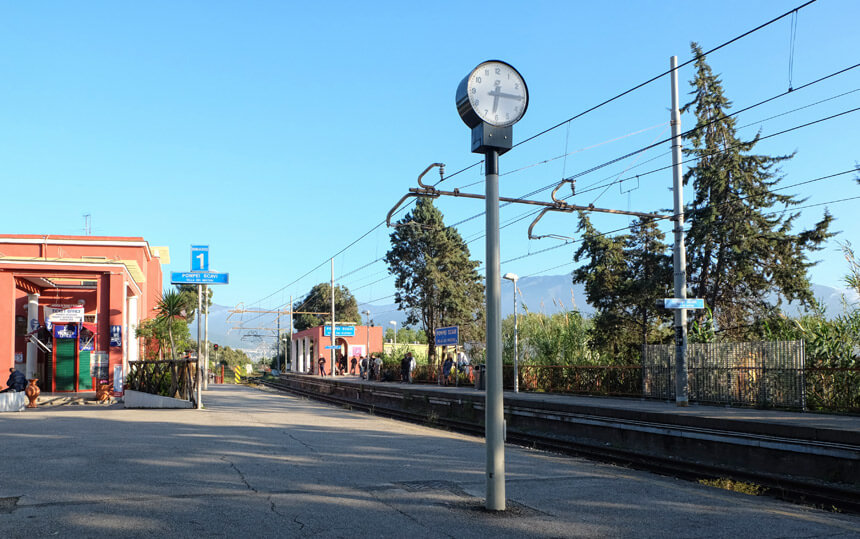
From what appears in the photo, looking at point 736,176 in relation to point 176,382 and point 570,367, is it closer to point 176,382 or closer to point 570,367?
point 570,367

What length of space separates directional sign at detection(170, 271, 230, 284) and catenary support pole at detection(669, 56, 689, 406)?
1277 cm

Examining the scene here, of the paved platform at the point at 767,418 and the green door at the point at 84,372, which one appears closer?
the paved platform at the point at 767,418

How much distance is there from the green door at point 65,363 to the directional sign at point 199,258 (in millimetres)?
13295

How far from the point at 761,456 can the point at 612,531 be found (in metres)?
8.12

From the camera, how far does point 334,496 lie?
7176mm

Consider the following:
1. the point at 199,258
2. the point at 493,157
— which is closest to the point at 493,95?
the point at 493,157

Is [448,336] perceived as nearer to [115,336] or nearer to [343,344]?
[115,336]

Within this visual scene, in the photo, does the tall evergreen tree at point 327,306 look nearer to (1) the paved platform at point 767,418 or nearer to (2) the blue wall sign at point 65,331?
(2) the blue wall sign at point 65,331

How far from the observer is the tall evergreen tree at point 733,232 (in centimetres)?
2553

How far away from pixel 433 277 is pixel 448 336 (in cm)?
1683

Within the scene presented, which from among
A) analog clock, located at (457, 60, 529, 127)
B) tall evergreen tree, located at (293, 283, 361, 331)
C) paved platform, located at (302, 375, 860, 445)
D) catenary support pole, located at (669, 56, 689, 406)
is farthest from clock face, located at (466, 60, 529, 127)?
tall evergreen tree, located at (293, 283, 361, 331)

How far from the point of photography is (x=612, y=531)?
19.6 feet

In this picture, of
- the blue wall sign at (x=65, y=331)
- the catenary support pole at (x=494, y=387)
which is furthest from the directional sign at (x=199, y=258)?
the catenary support pole at (x=494, y=387)

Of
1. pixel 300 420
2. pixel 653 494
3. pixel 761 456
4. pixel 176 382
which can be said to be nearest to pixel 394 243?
pixel 176 382
